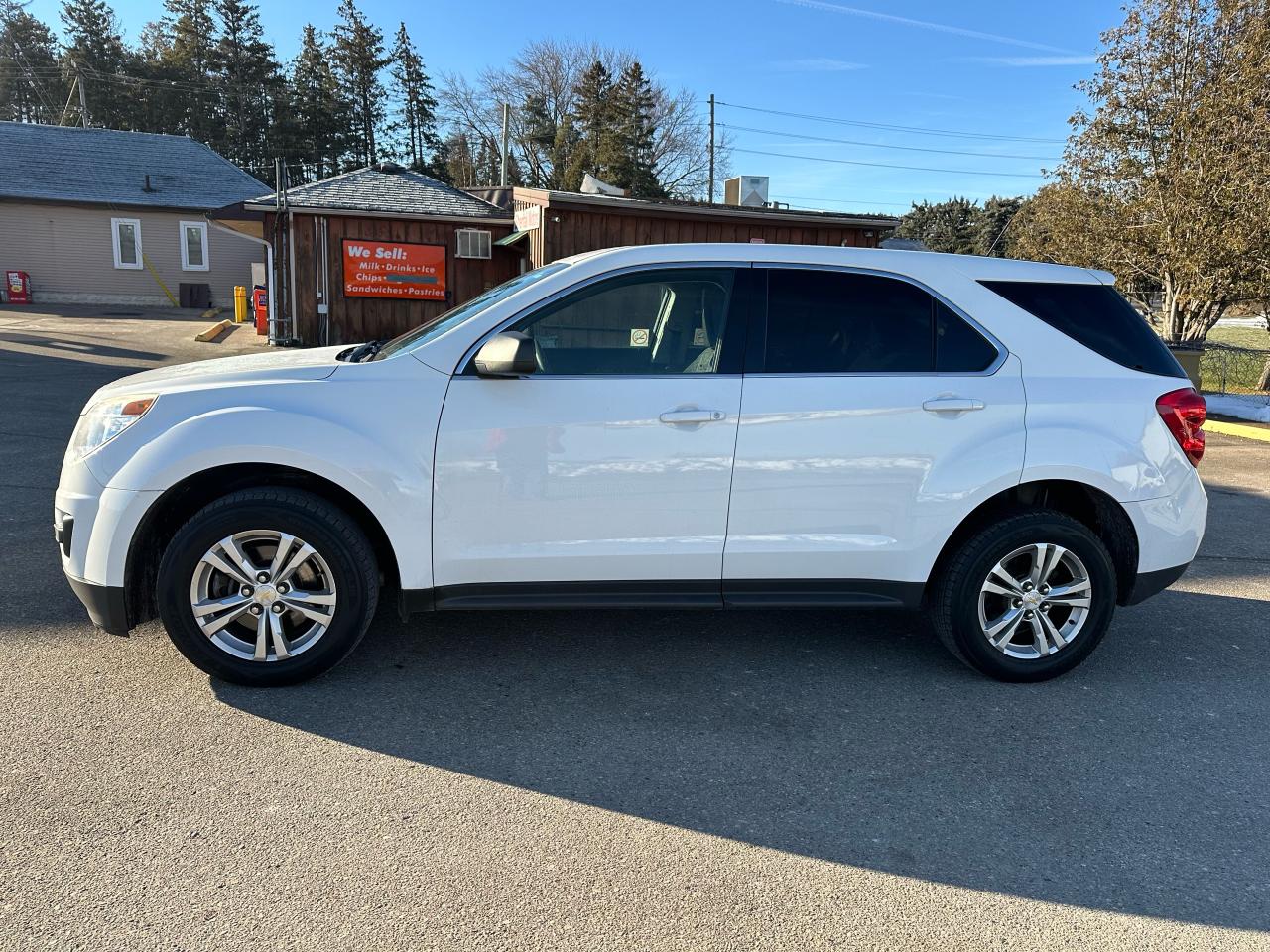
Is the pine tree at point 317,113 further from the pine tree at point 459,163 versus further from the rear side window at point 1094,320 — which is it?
the rear side window at point 1094,320

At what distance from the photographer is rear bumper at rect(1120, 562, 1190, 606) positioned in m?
3.99

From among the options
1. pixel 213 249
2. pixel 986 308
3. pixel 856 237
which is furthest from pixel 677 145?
pixel 986 308

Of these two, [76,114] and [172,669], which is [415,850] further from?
[76,114]

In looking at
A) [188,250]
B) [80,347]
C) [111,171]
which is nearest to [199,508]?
[80,347]

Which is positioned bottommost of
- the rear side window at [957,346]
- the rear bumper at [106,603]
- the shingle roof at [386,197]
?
the rear bumper at [106,603]

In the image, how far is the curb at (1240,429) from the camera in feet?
36.2

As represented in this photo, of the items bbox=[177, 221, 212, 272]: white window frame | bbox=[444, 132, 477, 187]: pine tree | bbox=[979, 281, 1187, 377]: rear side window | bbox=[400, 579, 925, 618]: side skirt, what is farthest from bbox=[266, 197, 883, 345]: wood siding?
bbox=[444, 132, 477, 187]: pine tree

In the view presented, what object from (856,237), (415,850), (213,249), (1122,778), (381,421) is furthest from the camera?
(213,249)

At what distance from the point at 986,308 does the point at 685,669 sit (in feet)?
6.85

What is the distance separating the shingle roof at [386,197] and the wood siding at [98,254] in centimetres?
1137

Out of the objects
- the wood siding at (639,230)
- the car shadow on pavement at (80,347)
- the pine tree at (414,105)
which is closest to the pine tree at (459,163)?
the pine tree at (414,105)

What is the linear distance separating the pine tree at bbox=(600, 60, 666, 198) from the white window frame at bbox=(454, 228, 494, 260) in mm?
26055

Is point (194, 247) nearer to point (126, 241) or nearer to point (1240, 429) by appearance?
point (126, 241)

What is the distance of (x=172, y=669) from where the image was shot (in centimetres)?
381
